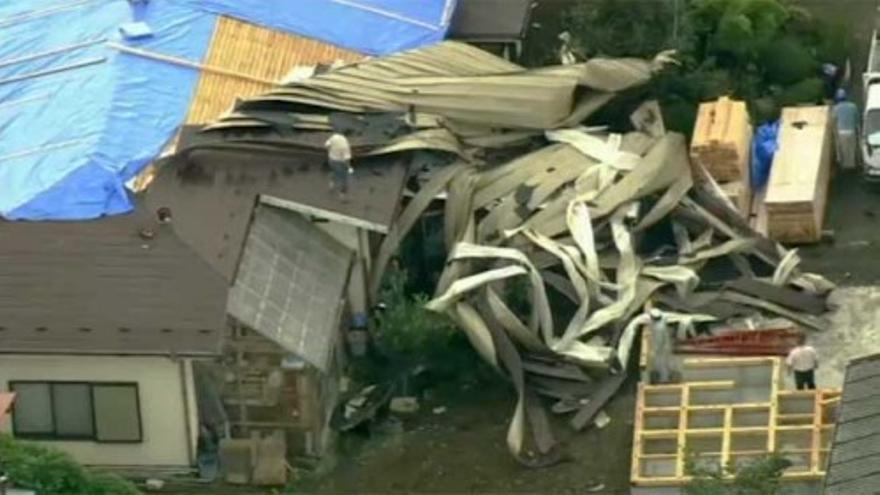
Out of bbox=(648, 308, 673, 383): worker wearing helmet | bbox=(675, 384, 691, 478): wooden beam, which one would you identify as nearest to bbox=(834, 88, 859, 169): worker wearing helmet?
bbox=(648, 308, 673, 383): worker wearing helmet

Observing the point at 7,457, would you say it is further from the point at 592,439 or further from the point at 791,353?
the point at 791,353

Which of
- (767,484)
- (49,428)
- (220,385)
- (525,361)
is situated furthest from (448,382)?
(767,484)

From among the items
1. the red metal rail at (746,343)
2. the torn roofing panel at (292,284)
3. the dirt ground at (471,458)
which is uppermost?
the torn roofing panel at (292,284)

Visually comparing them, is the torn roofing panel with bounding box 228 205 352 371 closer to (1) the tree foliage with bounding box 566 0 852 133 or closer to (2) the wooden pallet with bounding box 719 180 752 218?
(2) the wooden pallet with bounding box 719 180 752 218

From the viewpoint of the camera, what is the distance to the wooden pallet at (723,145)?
30.3 meters

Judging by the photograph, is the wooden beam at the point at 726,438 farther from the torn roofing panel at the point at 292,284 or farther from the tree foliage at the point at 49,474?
the tree foliage at the point at 49,474

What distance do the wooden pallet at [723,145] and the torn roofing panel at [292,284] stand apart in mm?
5396

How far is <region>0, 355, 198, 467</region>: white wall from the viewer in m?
25.7

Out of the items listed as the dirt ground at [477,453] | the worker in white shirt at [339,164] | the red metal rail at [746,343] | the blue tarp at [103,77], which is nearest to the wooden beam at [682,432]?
the dirt ground at [477,453]

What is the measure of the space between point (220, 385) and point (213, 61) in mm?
6935

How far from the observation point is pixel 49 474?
23.6 metres

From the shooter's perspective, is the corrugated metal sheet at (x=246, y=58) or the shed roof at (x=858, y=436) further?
the corrugated metal sheet at (x=246, y=58)

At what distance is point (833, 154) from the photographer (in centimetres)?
3225

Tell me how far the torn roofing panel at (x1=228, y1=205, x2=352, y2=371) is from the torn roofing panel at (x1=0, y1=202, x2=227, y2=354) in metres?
0.54
